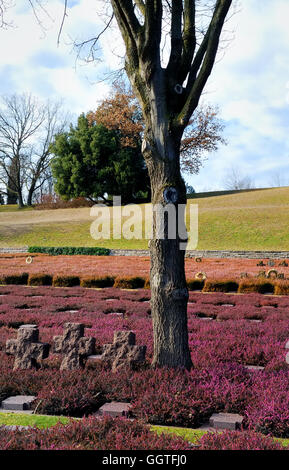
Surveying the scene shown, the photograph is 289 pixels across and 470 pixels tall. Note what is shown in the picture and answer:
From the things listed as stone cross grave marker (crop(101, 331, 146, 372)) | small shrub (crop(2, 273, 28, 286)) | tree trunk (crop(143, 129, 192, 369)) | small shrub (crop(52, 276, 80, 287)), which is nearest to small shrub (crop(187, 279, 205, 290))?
small shrub (crop(52, 276, 80, 287))

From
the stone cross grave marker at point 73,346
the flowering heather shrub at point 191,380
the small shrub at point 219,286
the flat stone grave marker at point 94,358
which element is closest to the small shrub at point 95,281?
the small shrub at point 219,286

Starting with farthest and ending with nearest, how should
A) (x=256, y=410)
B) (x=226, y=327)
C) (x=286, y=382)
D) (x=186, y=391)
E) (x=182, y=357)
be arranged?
1. (x=226, y=327)
2. (x=182, y=357)
3. (x=286, y=382)
4. (x=186, y=391)
5. (x=256, y=410)

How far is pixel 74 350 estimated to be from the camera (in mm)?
4957

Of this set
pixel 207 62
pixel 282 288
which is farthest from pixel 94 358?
pixel 282 288

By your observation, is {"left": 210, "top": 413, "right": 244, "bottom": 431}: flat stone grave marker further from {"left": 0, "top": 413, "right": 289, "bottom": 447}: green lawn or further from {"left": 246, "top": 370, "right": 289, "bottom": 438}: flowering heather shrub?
{"left": 0, "top": 413, "right": 289, "bottom": 447}: green lawn

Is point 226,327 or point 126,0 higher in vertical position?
point 126,0

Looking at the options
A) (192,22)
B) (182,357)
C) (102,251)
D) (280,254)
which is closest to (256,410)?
(182,357)

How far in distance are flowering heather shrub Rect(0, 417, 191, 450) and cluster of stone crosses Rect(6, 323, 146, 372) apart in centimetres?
155

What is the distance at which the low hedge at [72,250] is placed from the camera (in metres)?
27.0

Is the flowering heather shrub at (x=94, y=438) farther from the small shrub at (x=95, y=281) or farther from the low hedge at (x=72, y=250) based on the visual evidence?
the low hedge at (x=72, y=250)

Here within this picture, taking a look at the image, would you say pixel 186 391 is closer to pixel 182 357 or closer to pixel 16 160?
pixel 182 357

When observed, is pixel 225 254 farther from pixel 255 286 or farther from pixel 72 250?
pixel 255 286
